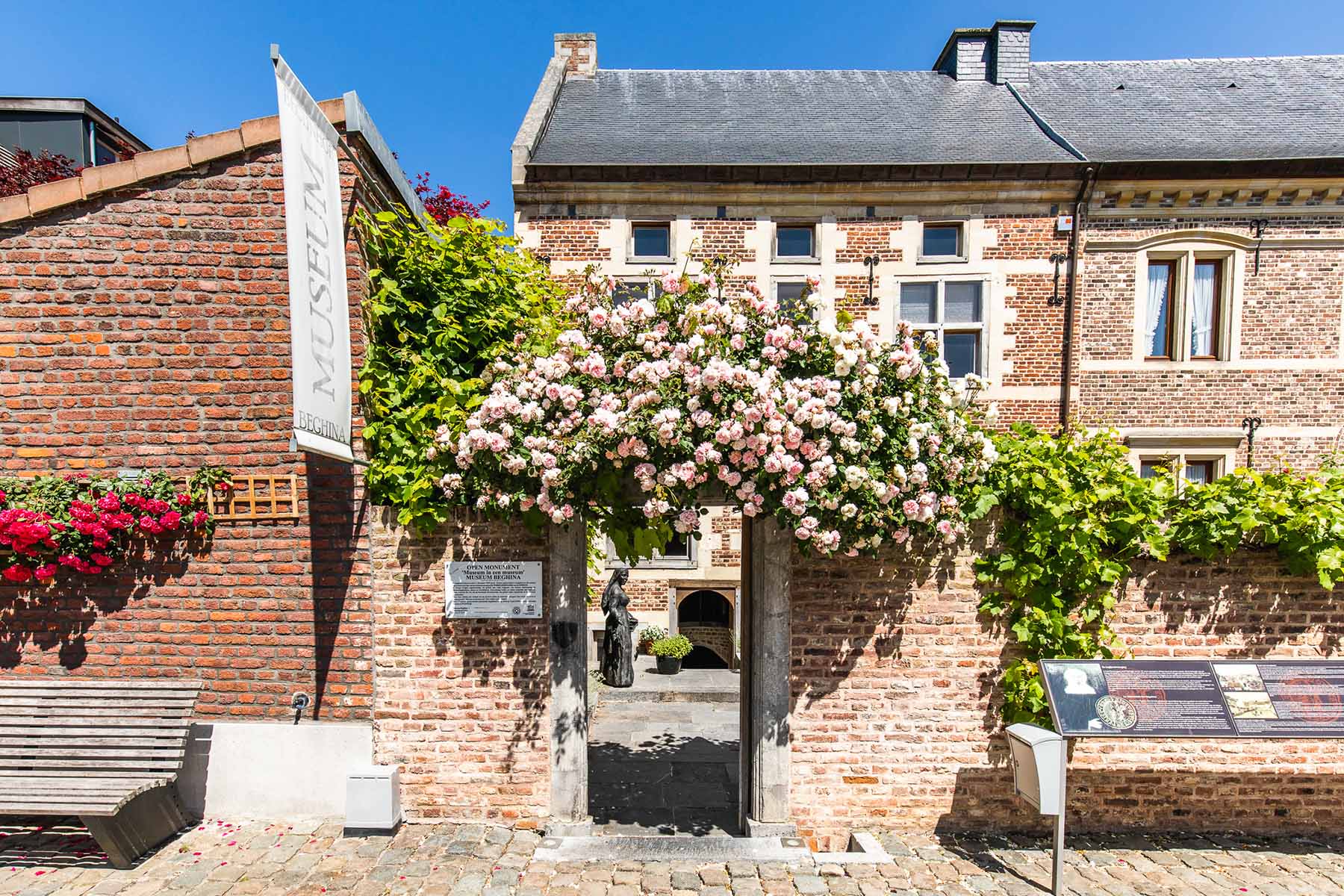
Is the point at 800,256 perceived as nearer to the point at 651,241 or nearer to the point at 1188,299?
the point at 651,241

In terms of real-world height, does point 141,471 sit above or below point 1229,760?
above

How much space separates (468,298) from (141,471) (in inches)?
103

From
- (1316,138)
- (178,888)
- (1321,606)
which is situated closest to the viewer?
(178,888)

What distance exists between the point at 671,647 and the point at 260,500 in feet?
23.1

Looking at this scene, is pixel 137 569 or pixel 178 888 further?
pixel 137 569

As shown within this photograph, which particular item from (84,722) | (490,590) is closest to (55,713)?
(84,722)

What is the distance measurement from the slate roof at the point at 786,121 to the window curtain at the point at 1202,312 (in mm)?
2785

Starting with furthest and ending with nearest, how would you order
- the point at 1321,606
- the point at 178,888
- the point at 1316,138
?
1. the point at 1316,138
2. the point at 1321,606
3. the point at 178,888

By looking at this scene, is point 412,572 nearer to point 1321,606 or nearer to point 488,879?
point 488,879

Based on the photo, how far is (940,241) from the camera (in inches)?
377

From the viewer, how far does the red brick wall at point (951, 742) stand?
14.3 ft

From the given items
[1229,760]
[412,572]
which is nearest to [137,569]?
[412,572]

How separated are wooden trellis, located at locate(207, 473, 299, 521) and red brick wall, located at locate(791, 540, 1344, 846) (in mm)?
3714

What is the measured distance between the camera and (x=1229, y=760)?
436 centimetres
